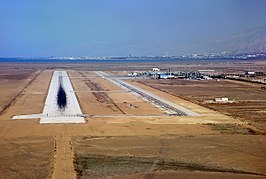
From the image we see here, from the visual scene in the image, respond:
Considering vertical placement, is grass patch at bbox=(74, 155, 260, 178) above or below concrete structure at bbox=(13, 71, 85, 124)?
above

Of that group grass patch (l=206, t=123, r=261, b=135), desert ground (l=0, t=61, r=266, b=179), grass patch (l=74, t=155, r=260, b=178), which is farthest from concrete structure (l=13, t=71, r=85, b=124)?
grass patch (l=74, t=155, r=260, b=178)

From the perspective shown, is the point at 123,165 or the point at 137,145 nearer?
the point at 123,165

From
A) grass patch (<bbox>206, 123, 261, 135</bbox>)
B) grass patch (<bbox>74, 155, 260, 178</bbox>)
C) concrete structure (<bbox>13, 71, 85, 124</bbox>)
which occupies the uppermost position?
grass patch (<bbox>74, 155, 260, 178</bbox>)

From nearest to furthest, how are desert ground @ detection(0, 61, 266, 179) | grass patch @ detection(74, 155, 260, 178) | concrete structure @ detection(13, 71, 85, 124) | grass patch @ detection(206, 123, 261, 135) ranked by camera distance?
1. grass patch @ detection(74, 155, 260, 178)
2. desert ground @ detection(0, 61, 266, 179)
3. grass patch @ detection(206, 123, 261, 135)
4. concrete structure @ detection(13, 71, 85, 124)

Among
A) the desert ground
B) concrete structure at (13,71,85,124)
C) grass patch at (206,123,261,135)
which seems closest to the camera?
the desert ground

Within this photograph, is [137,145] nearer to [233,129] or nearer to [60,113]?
[233,129]

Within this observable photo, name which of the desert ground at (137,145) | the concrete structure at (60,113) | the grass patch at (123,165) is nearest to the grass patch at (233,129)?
the desert ground at (137,145)

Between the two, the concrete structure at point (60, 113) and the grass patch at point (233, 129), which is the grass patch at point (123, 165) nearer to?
the grass patch at point (233, 129)

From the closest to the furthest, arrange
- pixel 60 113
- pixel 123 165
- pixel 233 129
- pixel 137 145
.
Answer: pixel 123 165
pixel 137 145
pixel 233 129
pixel 60 113

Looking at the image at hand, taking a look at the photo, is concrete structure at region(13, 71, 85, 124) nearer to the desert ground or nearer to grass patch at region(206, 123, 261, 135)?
the desert ground

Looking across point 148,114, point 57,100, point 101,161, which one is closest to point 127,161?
point 101,161

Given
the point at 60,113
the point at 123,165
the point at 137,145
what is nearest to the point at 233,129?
the point at 137,145
